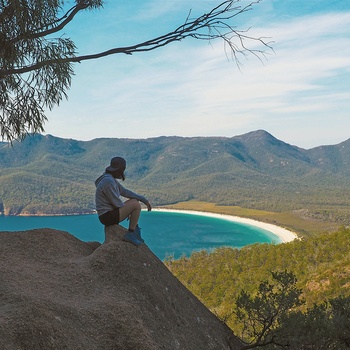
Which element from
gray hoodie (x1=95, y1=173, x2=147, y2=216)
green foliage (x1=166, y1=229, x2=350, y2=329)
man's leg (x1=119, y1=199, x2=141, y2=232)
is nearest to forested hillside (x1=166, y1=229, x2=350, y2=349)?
green foliage (x1=166, y1=229, x2=350, y2=329)

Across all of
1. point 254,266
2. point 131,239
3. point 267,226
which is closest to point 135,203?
point 131,239

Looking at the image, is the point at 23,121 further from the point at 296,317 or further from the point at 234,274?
the point at 234,274

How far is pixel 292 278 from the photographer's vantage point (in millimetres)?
9375

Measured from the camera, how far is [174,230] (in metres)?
149

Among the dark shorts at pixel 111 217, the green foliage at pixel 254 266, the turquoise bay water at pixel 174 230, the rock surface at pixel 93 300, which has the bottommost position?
the turquoise bay water at pixel 174 230

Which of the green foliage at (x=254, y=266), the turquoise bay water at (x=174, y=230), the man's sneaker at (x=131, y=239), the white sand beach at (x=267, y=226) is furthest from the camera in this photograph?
the white sand beach at (x=267, y=226)

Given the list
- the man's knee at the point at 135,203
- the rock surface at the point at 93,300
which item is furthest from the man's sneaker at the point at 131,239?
the man's knee at the point at 135,203

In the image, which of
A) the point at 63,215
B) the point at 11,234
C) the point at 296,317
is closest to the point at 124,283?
the point at 11,234

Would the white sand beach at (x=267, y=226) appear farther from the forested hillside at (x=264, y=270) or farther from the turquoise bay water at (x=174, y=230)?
the forested hillside at (x=264, y=270)

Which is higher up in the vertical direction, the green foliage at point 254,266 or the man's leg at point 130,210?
the man's leg at point 130,210

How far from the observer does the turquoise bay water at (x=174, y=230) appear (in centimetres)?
12062

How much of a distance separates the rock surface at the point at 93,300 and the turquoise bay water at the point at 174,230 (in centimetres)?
9533

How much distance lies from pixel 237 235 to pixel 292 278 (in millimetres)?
130848

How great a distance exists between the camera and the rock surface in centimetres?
467
